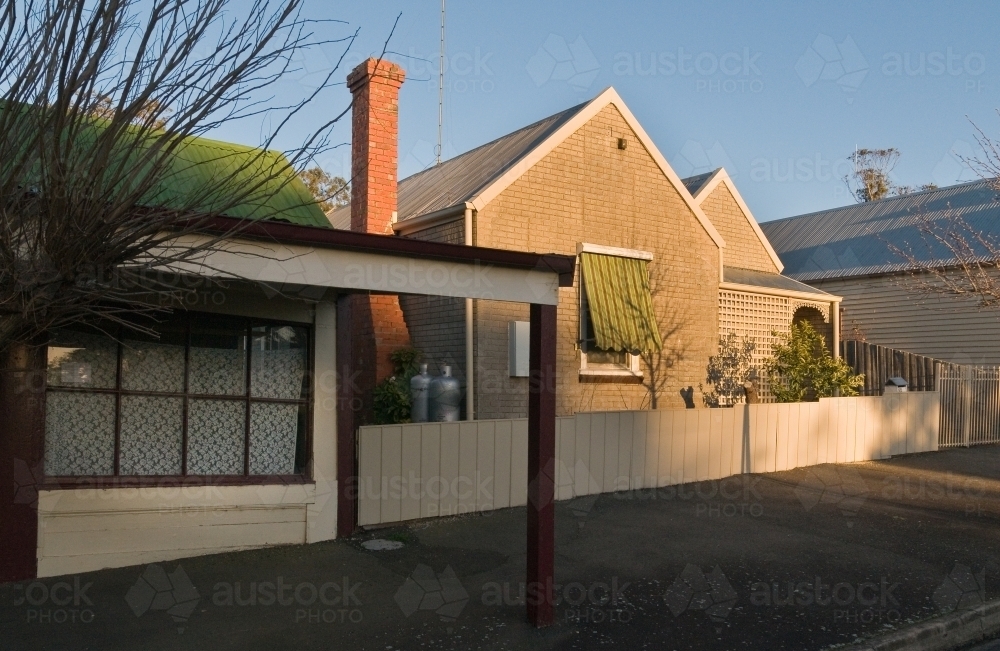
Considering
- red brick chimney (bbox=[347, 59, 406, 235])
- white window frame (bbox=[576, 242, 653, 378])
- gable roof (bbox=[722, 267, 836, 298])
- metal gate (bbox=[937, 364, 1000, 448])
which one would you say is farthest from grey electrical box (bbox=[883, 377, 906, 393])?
red brick chimney (bbox=[347, 59, 406, 235])

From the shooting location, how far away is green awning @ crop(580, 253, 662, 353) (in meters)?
12.7

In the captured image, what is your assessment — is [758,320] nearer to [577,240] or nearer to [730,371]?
[730,371]

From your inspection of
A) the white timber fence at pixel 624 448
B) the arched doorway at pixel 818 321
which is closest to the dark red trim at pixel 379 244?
the white timber fence at pixel 624 448

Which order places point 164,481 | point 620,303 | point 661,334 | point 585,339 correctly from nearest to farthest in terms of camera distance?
point 164,481 → point 585,339 → point 620,303 → point 661,334

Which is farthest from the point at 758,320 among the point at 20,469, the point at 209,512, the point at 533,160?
the point at 20,469

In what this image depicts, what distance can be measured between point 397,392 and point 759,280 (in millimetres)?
8932

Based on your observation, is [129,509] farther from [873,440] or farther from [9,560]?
[873,440]

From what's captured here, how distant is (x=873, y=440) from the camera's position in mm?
14695

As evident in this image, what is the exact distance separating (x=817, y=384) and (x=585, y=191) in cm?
524

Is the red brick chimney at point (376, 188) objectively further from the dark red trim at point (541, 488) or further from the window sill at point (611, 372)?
the dark red trim at point (541, 488)

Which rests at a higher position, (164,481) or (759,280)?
(759,280)

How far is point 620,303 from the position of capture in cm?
1301

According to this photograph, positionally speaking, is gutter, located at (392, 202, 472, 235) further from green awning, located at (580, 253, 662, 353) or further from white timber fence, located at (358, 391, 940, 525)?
white timber fence, located at (358, 391, 940, 525)

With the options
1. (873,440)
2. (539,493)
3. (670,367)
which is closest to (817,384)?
(873,440)
